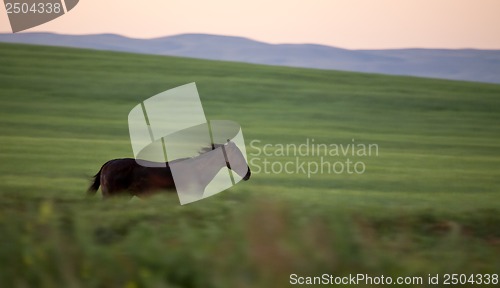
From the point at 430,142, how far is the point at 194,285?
647 inches

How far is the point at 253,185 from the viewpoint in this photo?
41.2ft

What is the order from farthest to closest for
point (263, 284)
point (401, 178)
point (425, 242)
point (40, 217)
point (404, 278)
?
point (401, 178)
point (425, 242)
point (40, 217)
point (404, 278)
point (263, 284)

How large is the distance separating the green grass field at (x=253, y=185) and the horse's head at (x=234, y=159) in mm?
343

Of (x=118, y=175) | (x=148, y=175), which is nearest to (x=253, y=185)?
(x=148, y=175)

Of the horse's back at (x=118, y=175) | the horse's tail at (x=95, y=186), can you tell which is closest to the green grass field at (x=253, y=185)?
the horse's tail at (x=95, y=186)

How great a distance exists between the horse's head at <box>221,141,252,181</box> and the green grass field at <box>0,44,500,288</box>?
0.34 metres

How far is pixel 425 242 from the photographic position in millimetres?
7418

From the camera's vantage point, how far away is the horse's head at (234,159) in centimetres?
940

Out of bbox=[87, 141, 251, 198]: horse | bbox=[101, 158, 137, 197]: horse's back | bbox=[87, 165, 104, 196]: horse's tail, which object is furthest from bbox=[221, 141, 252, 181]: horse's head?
bbox=[87, 165, 104, 196]: horse's tail

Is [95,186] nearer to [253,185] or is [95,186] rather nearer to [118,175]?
[118,175]

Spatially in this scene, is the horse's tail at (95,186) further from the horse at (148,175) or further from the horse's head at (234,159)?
the horse's head at (234,159)

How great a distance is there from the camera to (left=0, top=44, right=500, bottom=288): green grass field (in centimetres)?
496

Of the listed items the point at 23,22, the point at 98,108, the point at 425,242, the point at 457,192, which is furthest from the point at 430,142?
the point at 425,242

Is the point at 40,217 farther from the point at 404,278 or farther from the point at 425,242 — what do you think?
the point at 425,242
